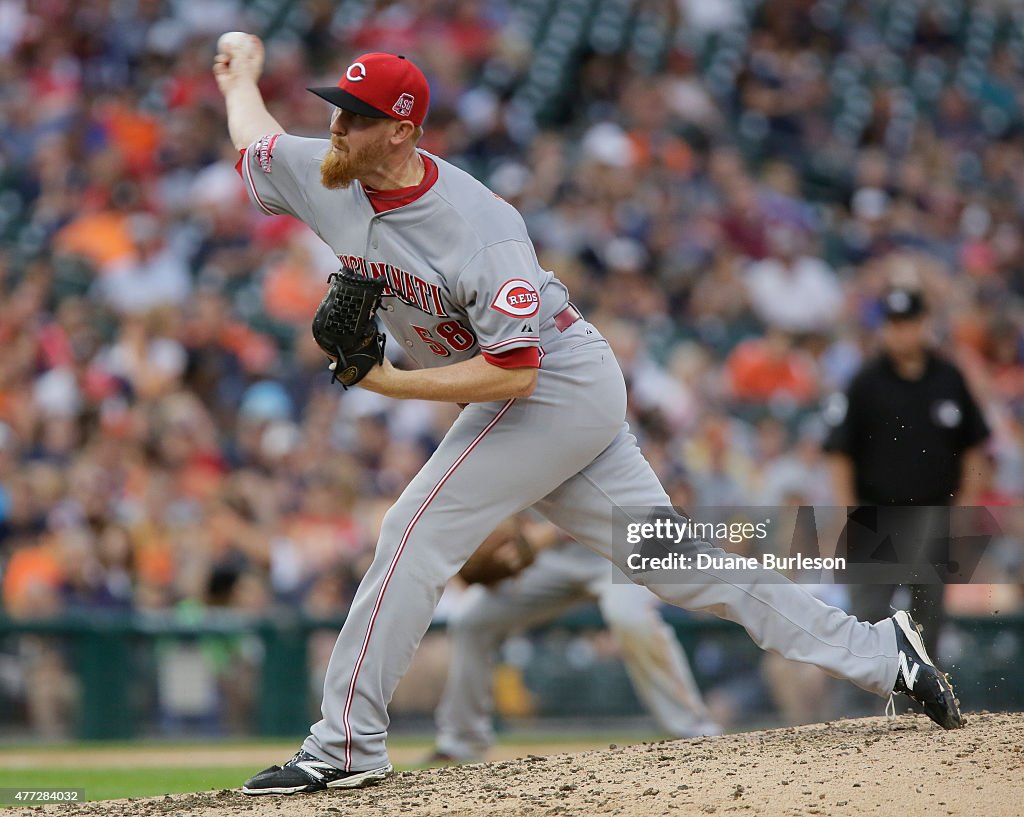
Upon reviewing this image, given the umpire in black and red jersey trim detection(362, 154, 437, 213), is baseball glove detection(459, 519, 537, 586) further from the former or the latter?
red jersey trim detection(362, 154, 437, 213)

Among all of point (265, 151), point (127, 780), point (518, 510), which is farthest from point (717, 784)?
point (127, 780)

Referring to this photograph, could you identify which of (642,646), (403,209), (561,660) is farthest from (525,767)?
(561,660)

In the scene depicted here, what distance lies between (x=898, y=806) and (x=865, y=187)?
31.6 feet

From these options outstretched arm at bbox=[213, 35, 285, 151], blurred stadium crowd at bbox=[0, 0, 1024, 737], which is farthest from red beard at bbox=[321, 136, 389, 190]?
blurred stadium crowd at bbox=[0, 0, 1024, 737]

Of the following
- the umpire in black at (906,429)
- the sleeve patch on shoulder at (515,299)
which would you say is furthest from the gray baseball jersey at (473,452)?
the umpire in black at (906,429)

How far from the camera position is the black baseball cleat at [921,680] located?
174 inches

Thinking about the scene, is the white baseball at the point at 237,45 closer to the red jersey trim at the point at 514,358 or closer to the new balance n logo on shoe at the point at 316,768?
the red jersey trim at the point at 514,358

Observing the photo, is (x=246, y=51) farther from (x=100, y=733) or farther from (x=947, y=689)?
(x=100, y=733)

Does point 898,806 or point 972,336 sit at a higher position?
point 972,336

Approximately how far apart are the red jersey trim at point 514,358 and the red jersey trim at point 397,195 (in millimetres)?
475

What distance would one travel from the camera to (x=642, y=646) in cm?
650

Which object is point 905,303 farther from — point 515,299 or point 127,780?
point 127,780

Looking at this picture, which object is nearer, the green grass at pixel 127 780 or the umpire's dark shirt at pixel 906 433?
the green grass at pixel 127 780

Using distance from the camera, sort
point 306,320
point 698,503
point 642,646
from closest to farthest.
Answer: point 642,646 < point 698,503 < point 306,320
